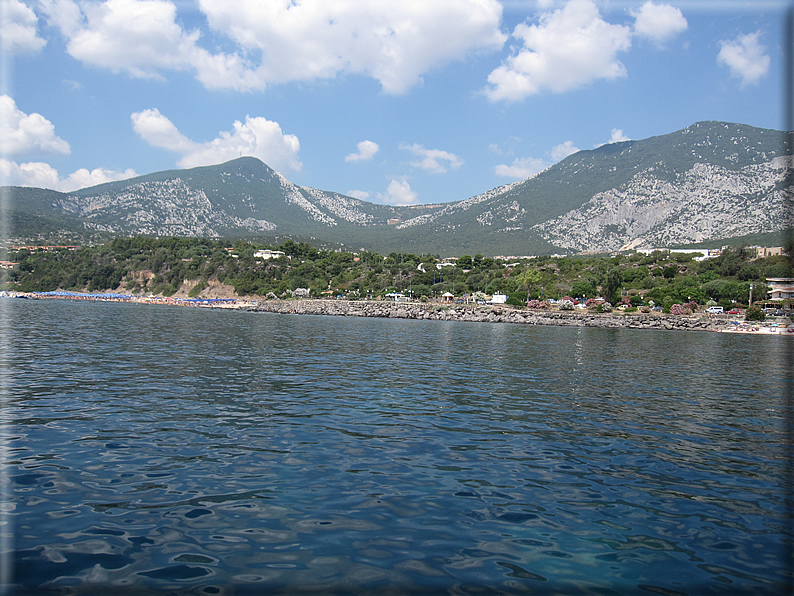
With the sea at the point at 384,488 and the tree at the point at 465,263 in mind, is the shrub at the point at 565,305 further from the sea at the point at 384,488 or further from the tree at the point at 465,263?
the sea at the point at 384,488

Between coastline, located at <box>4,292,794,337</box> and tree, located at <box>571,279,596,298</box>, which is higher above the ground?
tree, located at <box>571,279,596,298</box>

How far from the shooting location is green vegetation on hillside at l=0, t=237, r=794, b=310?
3447 inches

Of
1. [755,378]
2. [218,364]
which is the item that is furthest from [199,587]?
[755,378]

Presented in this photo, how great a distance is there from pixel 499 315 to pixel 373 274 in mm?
54144

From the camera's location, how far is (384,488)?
7832mm

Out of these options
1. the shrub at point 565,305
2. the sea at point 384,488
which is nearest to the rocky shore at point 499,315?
the shrub at point 565,305

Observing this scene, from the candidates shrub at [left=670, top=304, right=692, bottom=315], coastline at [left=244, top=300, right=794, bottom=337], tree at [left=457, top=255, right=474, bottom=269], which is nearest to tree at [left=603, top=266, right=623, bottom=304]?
coastline at [left=244, top=300, right=794, bottom=337]

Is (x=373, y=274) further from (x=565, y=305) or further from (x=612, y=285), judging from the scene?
(x=612, y=285)

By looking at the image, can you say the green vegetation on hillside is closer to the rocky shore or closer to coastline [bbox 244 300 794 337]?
the rocky shore

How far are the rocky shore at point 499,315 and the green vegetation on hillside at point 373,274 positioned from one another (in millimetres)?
13665

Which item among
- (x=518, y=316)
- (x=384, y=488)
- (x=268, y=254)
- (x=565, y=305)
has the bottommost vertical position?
(x=384, y=488)

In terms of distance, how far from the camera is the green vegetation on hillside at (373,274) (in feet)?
287

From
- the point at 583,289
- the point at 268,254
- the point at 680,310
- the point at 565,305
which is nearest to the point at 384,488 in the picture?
the point at 680,310

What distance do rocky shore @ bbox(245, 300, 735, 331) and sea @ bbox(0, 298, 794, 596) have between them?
53.5m
